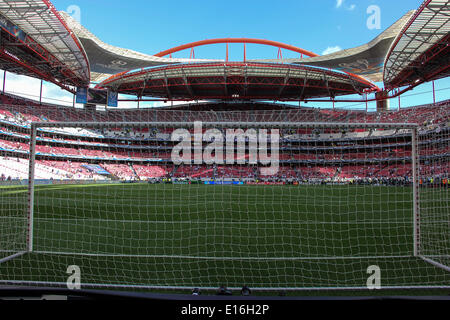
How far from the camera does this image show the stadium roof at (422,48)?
53.6 ft

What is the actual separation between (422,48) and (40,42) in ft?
113

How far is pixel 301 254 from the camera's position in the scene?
434 cm

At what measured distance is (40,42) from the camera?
875 inches

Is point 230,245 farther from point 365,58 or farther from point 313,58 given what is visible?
point 365,58

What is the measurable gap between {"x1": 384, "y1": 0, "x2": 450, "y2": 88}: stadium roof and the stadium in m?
0.13

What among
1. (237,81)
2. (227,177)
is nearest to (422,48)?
(237,81)

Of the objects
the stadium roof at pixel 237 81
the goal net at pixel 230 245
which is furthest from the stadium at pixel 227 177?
the stadium roof at pixel 237 81

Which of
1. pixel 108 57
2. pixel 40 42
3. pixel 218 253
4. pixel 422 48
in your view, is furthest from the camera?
pixel 108 57

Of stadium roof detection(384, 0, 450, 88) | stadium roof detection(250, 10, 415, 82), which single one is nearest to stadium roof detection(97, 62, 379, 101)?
stadium roof detection(250, 10, 415, 82)

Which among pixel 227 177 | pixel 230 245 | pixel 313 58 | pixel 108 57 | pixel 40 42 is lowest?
pixel 230 245

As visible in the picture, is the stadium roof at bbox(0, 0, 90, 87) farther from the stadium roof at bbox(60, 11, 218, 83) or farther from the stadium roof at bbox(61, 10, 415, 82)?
the stadium roof at bbox(61, 10, 415, 82)

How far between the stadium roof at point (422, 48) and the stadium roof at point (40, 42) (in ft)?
84.7

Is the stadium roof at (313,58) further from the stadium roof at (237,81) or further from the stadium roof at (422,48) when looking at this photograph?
the stadium roof at (422,48)
